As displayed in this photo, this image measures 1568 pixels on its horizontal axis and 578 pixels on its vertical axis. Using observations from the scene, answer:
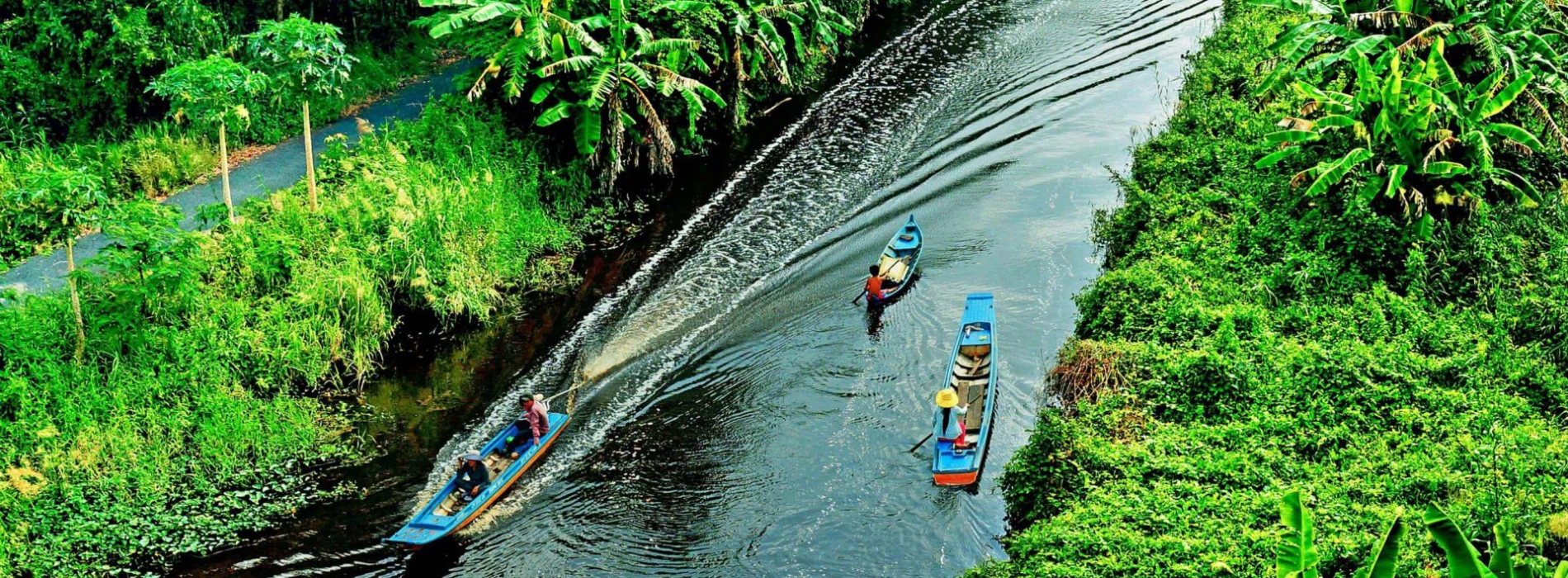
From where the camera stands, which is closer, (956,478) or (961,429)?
(956,478)

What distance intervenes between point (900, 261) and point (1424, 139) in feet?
27.1

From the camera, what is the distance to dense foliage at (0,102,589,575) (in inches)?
547

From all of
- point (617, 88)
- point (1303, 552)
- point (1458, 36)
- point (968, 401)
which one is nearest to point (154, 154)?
point (617, 88)

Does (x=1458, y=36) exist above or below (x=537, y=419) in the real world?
above

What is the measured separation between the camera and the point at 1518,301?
49.2ft

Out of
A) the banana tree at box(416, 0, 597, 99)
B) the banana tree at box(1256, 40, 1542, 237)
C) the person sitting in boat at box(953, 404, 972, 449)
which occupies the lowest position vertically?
the person sitting in boat at box(953, 404, 972, 449)

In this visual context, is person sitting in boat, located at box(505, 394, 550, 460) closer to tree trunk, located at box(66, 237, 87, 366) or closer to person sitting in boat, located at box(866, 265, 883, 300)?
tree trunk, located at box(66, 237, 87, 366)

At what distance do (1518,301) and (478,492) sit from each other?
14034mm

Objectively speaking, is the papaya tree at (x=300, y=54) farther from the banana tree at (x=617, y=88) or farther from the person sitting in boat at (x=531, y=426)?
the person sitting in boat at (x=531, y=426)

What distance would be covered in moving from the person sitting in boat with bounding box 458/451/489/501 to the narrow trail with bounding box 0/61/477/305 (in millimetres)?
5821

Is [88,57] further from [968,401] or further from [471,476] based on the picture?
[968,401]

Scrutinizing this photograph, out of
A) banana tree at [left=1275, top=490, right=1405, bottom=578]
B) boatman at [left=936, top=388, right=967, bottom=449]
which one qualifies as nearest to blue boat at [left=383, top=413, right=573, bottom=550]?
boatman at [left=936, top=388, right=967, bottom=449]

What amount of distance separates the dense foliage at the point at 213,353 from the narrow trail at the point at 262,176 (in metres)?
0.67

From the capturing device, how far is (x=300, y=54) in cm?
1673
